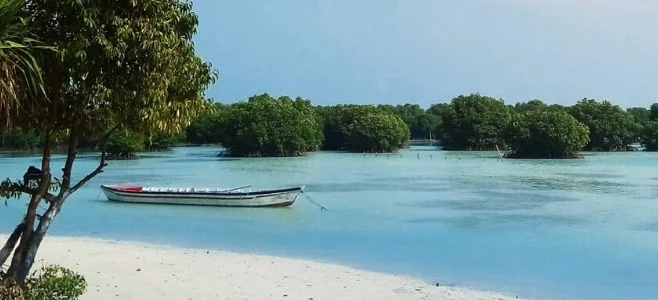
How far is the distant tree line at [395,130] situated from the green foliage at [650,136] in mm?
101

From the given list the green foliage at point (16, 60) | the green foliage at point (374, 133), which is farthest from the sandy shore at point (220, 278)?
the green foliage at point (374, 133)

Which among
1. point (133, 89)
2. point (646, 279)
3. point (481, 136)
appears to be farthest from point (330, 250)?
point (481, 136)

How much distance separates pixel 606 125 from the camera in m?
78.8

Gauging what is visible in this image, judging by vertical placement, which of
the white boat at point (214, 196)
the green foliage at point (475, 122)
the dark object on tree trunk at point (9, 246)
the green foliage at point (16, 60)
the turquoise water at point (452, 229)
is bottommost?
the turquoise water at point (452, 229)

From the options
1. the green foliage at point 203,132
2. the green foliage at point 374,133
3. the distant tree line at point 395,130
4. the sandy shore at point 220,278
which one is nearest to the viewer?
the sandy shore at point 220,278

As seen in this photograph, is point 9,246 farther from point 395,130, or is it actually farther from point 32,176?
point 395,130

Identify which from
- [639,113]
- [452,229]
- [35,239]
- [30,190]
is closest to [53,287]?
[35,239]

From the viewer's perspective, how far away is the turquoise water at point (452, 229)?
13000 mm

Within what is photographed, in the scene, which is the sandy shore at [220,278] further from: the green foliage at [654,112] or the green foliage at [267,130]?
the green foliage at [654,112]

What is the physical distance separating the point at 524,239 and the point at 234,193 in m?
9.70

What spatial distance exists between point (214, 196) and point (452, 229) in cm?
812

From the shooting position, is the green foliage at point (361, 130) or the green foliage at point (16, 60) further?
the green foliage at point (361, 130)

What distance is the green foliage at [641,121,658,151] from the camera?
261 ft

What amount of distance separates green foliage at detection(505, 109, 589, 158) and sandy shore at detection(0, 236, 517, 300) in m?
56.6
